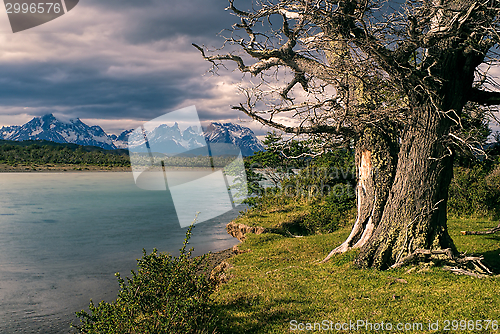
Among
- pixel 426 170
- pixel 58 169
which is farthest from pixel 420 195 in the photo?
pixel 58 169

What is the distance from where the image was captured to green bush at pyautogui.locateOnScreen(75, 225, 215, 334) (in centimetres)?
428

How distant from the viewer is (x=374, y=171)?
27.2ft

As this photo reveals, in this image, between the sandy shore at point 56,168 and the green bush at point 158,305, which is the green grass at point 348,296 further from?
the sandy shore at point 56,168

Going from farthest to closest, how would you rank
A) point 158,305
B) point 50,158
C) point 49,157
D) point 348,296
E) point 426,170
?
point 49,157 < point 50,158 < point 426,170 < point 348,296 < point 158,305

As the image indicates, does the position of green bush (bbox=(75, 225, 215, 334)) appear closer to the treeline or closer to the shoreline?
the shoreline

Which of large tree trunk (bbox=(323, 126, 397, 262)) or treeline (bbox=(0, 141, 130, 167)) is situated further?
treeline (bbox=(0, 141, 130, 167))

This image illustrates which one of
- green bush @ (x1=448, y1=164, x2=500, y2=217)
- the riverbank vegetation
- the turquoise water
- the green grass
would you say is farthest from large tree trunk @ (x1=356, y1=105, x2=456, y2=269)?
the riverbank vegetation

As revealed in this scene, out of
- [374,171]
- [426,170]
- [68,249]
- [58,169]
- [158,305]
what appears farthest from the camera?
[58,169]

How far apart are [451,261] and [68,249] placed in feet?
56.9

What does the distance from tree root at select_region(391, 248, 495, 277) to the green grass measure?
0.70ft

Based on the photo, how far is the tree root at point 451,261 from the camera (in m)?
6.45

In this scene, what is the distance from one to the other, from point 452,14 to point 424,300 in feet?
17.9

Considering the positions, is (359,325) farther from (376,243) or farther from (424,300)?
(376,243)

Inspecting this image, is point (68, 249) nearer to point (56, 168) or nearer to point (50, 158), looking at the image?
point (56, 168)
